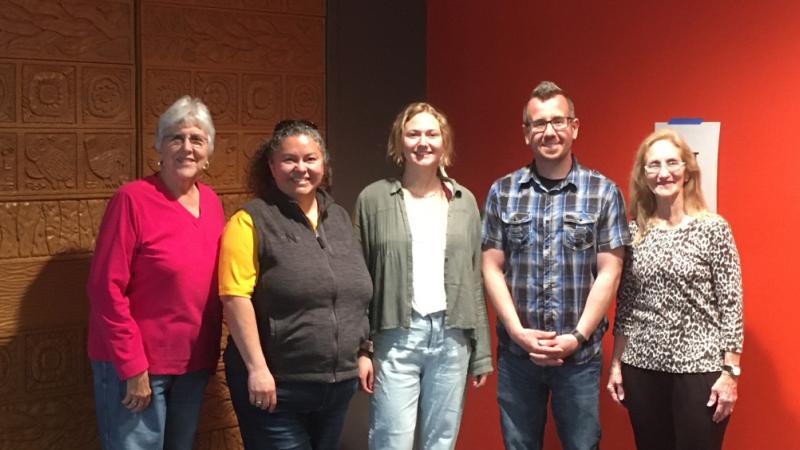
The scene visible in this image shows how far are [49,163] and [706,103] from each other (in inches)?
88.6

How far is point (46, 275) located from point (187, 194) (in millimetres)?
702

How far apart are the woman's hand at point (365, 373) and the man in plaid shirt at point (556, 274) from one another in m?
0.43

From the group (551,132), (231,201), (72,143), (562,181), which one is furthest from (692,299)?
(72,143)

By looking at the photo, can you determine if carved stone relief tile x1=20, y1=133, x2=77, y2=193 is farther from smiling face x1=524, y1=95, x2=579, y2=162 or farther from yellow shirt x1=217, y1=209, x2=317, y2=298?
smiling face x1=524, y1=95, x2=579, y2=162

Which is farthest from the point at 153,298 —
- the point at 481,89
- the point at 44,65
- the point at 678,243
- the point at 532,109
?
the point at 481,89

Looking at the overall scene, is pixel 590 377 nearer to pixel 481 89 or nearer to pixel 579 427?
pixel 579 427

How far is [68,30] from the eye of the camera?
347 cm

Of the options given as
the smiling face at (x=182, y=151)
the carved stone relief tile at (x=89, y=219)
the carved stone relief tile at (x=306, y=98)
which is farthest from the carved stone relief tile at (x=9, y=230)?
the carved stone relief tile at (x=306, y=98)

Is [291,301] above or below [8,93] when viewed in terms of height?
below

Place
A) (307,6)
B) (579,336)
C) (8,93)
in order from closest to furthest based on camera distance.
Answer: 1. (579,336)
2. (8,93)
3. (307,6)

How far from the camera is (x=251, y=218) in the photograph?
2977 millimetres

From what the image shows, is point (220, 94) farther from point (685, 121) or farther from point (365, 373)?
point (685, 121)

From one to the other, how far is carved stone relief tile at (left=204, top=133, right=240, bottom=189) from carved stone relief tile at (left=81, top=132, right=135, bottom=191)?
1.03 ft

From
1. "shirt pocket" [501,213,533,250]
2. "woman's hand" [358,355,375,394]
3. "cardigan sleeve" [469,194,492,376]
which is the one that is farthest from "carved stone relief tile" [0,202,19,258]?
"shirt pocket" [501,213,533,250]
